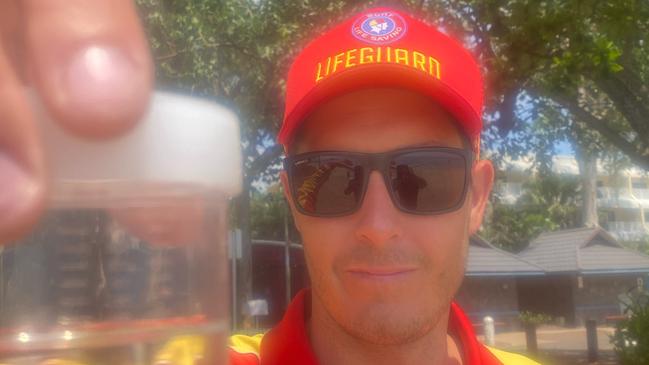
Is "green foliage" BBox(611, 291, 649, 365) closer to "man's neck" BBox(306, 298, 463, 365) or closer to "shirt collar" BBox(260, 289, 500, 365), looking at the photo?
"shirt collar" BBox(260, 289, 500, 365)

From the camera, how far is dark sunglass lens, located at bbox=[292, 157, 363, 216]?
1782 mm

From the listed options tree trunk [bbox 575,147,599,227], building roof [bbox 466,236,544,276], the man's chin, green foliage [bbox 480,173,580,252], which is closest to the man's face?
the man's chin

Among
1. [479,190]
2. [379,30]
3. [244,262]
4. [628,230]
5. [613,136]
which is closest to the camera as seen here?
[379,30]

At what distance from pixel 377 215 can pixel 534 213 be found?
149 ft

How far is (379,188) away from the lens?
1.78m

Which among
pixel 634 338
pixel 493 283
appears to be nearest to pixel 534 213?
pixel 493 283

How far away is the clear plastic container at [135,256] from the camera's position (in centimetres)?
84

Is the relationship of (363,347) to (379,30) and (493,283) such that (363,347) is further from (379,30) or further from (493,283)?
(493,283)

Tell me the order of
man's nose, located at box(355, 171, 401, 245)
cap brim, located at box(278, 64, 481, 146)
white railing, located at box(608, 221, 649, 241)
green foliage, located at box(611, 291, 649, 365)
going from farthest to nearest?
white railing, located at box(608, 221, 649, 241) < green foliage, located at box(611, 291, 649, 365) < cap brim, located at box(278, 64, 481, 146) < man's nose, located at box(355, 171, 401, 245)

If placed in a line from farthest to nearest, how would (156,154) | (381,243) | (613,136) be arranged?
1. (613,136)
2. (381,243)
3. (156,154)

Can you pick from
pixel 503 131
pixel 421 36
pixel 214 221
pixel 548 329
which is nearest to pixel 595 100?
pixel 503 131

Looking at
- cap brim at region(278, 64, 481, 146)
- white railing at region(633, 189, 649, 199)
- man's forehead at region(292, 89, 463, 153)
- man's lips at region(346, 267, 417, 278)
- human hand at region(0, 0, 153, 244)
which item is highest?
white railing at region(633, 189, 649, 199)

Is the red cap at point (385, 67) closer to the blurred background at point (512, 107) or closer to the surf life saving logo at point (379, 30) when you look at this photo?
the surf life saving logo at point (379, 30)

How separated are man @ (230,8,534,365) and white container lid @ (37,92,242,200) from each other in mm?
858
